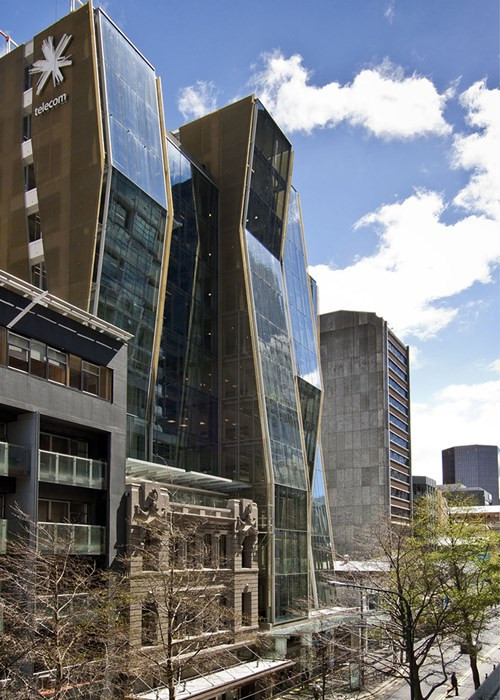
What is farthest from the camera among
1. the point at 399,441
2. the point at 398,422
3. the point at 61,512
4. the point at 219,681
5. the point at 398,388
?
the point at 398,388

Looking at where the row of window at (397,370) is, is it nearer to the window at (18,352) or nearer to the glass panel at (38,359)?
the glass panel at (38,359)

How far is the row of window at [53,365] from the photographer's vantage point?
3616cm

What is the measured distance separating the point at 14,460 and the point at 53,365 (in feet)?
20.2

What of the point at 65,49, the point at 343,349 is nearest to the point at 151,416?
the point at 65,49

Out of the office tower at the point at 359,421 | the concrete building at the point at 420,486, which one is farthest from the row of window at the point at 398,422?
the concrete building at the point at 420,486

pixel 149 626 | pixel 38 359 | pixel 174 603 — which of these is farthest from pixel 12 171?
pixel 174 603

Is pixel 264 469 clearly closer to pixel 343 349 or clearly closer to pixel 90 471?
pixel 90 471

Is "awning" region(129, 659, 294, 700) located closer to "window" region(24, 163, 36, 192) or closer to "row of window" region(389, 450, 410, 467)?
"window" region(24, 163, 36, 192)

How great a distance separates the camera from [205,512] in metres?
51.8

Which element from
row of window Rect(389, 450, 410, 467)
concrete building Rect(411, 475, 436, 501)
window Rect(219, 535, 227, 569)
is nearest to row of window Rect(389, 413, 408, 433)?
row of window Rect(389, 450, 410, 467)

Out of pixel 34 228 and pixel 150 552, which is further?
pixel 34 228

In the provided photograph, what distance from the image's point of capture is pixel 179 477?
54.7m

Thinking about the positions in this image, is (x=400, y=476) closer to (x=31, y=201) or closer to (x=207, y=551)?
(x=207, y=551)

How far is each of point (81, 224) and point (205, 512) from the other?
883 inches
